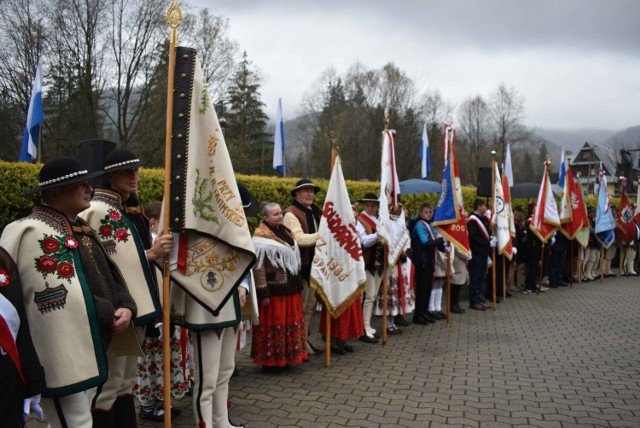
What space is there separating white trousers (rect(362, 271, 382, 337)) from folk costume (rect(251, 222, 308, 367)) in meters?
1.96

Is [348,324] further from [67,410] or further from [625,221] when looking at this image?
[625,221]

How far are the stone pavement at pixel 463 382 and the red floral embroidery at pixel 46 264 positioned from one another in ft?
7.72

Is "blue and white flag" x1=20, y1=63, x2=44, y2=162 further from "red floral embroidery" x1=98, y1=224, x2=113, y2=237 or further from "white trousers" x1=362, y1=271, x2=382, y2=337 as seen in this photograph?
"red floral embroidery" x1=98, y1=224, x2=113, y2=237

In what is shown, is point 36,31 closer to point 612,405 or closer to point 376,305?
point 376,305

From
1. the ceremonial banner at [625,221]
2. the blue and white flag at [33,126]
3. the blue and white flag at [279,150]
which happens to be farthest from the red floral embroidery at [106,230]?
the ceremonial banner at [625,221]

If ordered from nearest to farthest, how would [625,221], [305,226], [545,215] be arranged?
[305,226] < [545,215] < [625,221]

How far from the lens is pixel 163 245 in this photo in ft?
11.4

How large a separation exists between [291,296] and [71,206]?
3294 mm

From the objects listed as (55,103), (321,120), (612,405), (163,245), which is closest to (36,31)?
(55,103)

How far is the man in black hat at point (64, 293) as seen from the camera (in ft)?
8.80

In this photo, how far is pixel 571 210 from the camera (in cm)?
1309

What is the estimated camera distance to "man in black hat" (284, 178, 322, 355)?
6.29 meters

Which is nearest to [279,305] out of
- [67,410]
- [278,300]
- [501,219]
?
[278,300]

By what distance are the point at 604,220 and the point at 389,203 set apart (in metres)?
9.63
